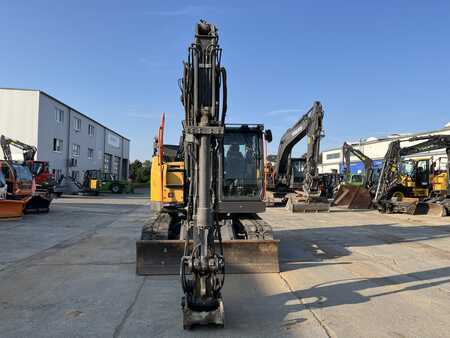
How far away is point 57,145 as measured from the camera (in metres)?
40.8

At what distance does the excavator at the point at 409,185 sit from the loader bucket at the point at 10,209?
17.1 metres

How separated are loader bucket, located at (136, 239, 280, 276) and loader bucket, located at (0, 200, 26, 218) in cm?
1070

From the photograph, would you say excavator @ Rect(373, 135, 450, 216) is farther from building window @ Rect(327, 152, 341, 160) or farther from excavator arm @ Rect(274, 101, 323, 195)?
building window @ Rect(327, 152, 341, 160)

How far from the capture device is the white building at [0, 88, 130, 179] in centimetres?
3566

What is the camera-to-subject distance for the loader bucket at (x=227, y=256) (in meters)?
7.75

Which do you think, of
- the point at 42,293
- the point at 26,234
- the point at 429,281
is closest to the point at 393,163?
→ the point at 429,281

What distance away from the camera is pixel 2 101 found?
35656 mm

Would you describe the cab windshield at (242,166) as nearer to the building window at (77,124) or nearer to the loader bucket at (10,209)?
the loader bucket at (10,209)

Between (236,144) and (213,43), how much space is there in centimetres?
398

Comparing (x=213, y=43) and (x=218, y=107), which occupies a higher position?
(x=213, y=43)

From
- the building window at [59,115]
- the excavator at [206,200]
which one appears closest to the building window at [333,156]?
the building window at [59,115]

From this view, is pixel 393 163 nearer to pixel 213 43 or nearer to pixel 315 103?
pixel 315 103

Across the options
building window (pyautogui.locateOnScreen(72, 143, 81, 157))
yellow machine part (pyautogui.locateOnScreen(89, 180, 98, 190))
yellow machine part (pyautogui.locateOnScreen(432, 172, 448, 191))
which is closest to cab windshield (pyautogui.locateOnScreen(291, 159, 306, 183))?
yellow machine part (pyautogui.locateOnScreen(432, 172, 448, 191))

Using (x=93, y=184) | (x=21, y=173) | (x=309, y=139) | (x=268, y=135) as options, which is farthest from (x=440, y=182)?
(x=93, y=184)
